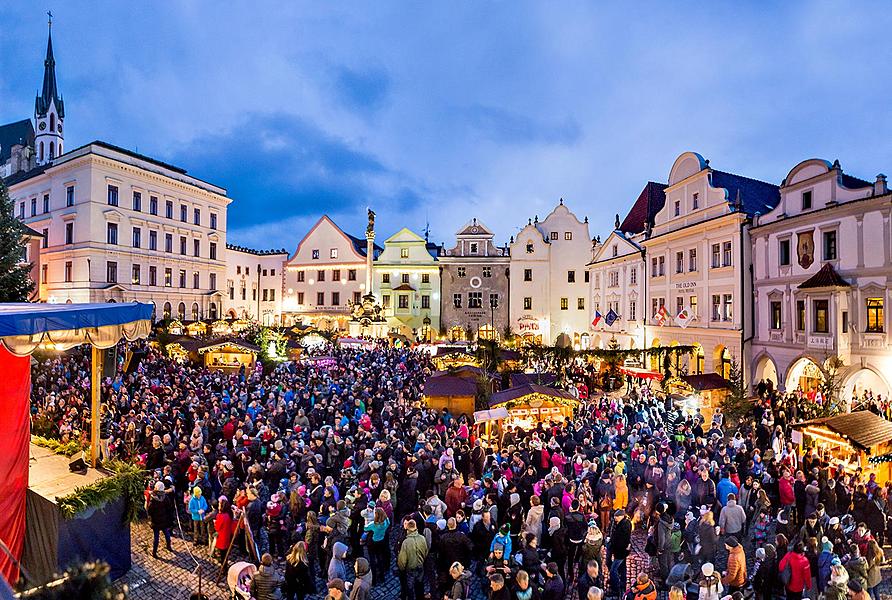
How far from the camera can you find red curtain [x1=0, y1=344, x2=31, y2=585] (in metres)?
7.43

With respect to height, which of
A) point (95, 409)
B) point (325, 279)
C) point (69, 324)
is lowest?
point (95, 409)

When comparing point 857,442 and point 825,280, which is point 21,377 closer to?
point 857,442

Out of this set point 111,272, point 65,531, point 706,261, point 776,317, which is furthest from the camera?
point 111,272

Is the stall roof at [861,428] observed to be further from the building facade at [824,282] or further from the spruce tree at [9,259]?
the spruce tree at [9,259]

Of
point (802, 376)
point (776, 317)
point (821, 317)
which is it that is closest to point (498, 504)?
point (821, 317)

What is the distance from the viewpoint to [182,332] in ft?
117

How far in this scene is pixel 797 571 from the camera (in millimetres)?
7711

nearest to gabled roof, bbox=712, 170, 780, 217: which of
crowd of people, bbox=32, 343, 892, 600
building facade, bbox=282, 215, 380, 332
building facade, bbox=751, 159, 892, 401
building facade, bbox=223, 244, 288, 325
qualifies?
building facade, bbox=751, 159, 892, 401

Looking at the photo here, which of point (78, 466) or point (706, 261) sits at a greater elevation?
point (706, 261)

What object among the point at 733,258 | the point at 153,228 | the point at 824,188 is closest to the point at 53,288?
the point at 153,228

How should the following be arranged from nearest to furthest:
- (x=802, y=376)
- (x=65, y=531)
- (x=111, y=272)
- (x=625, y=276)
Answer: (x=65, y=531), (x=802, y=376), (x=625, y=276), (x=111, y=272)

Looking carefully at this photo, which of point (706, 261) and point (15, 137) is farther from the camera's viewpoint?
point (15, 137)

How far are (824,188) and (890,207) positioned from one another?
2982mm

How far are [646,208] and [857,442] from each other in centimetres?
2983
